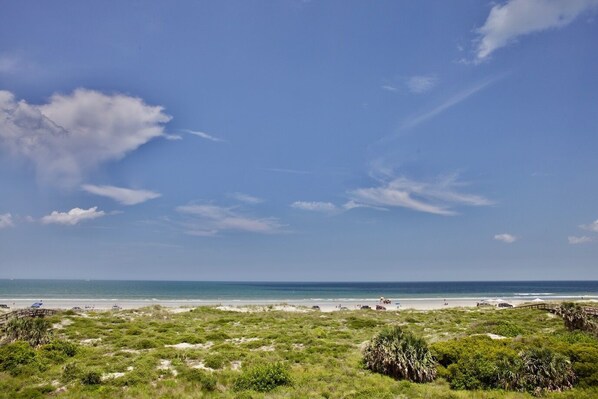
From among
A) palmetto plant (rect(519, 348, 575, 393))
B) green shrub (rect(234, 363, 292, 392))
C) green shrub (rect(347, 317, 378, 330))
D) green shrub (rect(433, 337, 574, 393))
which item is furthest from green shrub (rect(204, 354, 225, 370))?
green shrub (rect(347, 317, 378, 330))

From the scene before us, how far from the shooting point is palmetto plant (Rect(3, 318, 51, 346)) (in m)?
24.8

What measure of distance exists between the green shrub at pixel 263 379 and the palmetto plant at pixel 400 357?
5078mm

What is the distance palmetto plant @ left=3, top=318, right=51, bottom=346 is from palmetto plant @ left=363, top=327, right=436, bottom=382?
2117 cm

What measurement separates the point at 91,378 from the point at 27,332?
1033 cm

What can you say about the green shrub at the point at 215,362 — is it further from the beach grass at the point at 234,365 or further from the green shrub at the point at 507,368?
the green shrub at the point at 507,368

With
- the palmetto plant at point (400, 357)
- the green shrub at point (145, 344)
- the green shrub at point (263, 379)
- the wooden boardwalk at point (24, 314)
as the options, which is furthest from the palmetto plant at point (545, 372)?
the wooden boardwalk at point (24, 314)

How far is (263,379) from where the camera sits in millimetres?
18375

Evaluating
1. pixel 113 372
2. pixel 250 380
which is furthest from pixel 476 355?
pixel 113 372

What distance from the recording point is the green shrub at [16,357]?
65.5 feet

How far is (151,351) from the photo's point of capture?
24.8 m

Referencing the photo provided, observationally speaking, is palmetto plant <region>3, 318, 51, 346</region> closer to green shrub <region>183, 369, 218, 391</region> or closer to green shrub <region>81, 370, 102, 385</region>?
green shrub <region>81, 370, 102, 385</region>

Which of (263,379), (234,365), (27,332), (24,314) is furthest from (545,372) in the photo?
(24,314)

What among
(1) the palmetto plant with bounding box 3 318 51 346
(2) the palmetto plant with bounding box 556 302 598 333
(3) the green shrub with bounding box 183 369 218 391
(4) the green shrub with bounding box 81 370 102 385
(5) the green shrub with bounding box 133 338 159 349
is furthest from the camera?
(5) the green shrub with bounding box 133 338 159 349

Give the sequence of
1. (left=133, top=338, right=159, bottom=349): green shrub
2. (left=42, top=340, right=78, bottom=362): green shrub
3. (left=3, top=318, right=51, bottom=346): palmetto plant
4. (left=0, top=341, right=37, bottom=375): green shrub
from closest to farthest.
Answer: (left=0, top=341, right=37, bottom=375): green shrub < (left=42, top=340, right=78, bottom=362): green shrub < (left=3, top=318, right=51, bottom=346): palmetto plant < (left=133, top=338, right=159, bottom=349): green shrub
